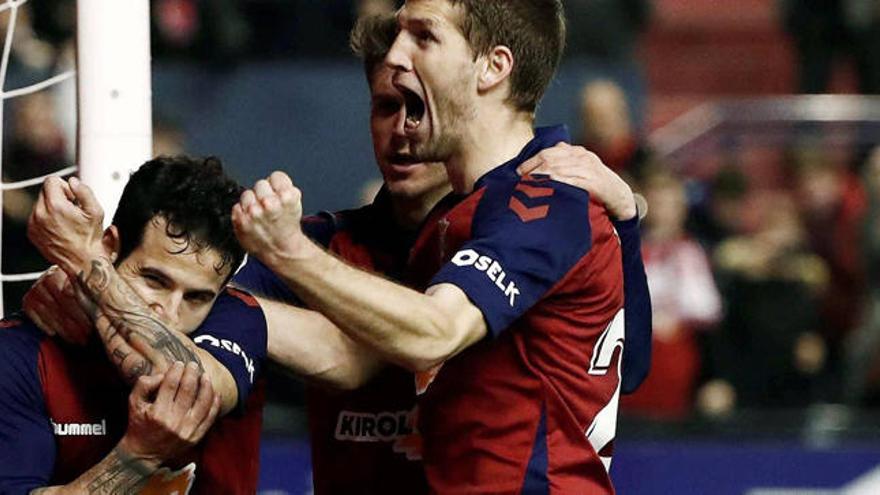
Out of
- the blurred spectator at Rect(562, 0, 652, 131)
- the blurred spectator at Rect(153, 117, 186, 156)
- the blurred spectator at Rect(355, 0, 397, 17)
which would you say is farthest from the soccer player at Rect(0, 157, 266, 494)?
the blurred spectator at Rect(562, 0, 652, 131)

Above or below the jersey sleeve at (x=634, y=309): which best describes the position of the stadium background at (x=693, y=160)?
below

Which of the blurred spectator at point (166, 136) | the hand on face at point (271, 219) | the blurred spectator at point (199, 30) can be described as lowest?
the blurred spectator at point (166, 136)

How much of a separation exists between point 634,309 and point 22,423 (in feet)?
4.96

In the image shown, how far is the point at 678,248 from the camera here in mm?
9383

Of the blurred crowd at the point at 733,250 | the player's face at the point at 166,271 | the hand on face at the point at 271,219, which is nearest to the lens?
the hand on face at the point at 271,219

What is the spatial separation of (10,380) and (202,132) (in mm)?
7932

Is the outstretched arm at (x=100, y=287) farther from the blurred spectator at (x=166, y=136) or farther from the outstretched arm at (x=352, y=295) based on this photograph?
the blurred spectator at (x=166, y=136)

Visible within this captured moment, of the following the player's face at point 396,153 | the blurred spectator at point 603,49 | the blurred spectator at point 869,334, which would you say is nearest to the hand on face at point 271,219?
the player's face at point 396,153

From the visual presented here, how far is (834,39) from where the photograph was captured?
42.1 ft

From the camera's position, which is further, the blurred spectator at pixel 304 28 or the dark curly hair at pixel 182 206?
the blurred spectator at pixel 304 28

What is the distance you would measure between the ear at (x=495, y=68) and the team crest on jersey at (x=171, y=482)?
1.11 m

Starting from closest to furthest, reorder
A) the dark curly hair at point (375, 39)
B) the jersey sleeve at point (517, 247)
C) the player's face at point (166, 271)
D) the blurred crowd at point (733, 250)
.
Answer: the jersey sleeve at point (517, 247) < the player's face at point (166, 271) < the dark curly hair at point (375, 39) < the blurred crowd at point (733, 250)

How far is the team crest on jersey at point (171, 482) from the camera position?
14.3 ft

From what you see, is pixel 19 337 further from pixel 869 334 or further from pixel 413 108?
pixel 869 334
